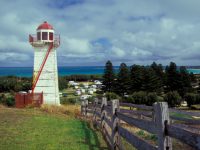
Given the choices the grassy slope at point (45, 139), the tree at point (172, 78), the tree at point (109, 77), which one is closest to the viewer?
the grassy slope at point (45, 139)

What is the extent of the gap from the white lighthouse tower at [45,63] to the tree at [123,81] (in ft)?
136

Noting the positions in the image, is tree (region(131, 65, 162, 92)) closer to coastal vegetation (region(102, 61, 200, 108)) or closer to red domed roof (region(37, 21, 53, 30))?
coastal vegetation (region(102, 61, 200, 108))

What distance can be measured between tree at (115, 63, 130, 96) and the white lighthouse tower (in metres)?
41.5

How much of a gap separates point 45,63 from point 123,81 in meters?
42.5

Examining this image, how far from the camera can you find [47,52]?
27.4 metres

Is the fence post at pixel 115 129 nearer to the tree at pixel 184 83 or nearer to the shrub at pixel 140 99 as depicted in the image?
the shrub at pixel 140 99

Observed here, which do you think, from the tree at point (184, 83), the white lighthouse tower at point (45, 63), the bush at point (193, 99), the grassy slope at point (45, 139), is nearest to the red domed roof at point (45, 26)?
the white lighthouse tower at point (45, 63)

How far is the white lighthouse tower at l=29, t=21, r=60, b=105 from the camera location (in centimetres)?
2705

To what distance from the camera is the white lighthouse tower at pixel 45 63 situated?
27047mm

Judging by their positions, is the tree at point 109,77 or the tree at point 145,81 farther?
the tree at point 109,77

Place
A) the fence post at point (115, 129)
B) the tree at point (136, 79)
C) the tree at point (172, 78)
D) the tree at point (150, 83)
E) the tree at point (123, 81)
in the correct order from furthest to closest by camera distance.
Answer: the tree at point (172, 78) → the tree at point (123, 81) → the tree at point (136, 79) → the tree at point (150, 83) → the fence post at point (115, 129)

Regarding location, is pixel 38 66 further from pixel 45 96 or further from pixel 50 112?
pixel 50 112

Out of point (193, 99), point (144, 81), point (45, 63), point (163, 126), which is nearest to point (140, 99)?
point (193, 99)

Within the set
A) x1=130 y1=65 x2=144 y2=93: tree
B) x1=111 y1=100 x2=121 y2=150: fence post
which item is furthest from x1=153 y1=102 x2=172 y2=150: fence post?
x1=130 y1=65 x2=144 y2=93: tree
